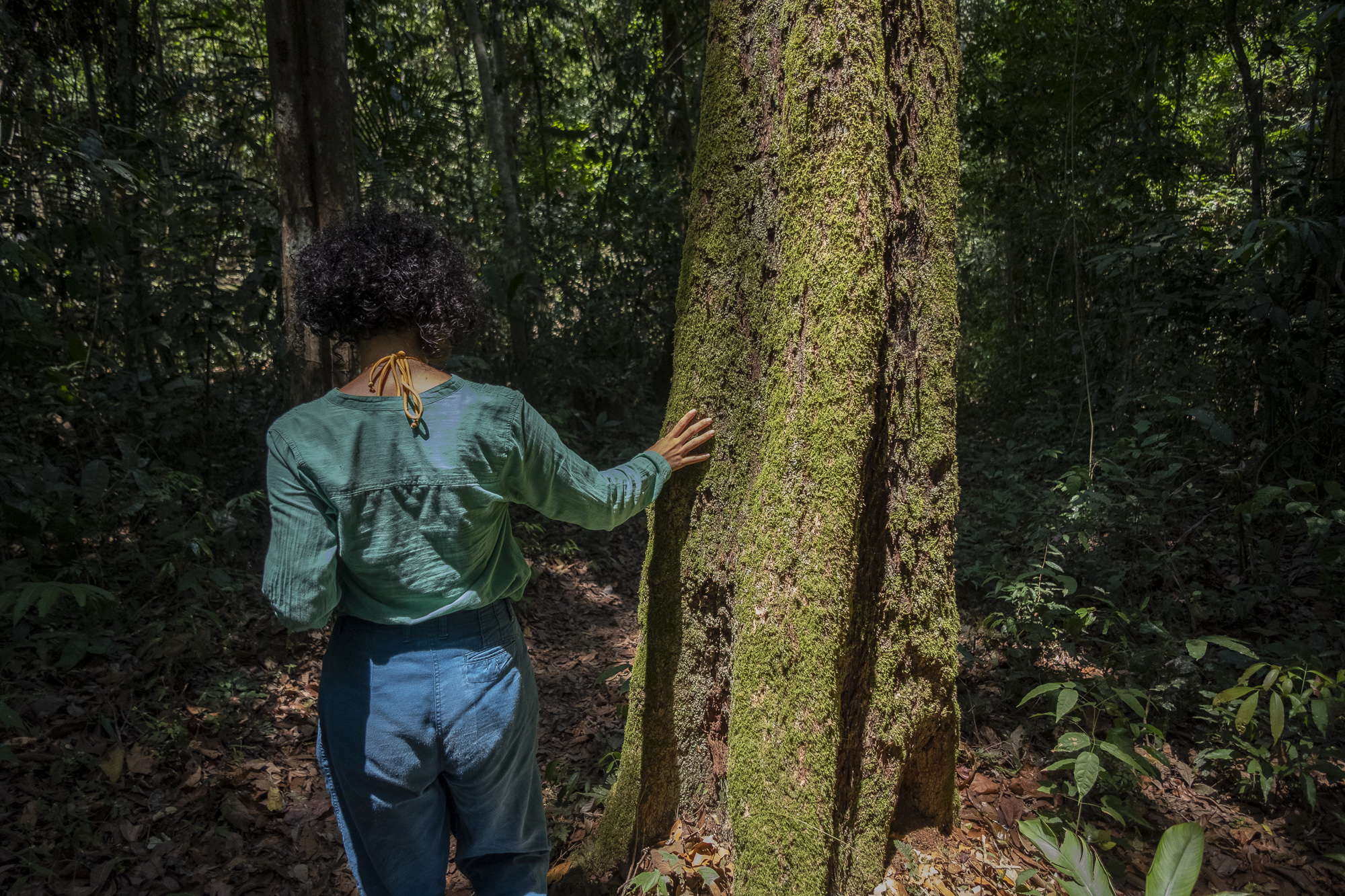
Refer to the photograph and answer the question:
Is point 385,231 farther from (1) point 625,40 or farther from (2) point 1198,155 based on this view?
(2) point 1198,155

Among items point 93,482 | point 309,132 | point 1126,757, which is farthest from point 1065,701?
point 93,482

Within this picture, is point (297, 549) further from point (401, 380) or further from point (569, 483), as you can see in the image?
point (569, 483)

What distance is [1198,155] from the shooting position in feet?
23.5

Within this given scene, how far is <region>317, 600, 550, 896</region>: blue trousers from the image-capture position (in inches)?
A: 66.9

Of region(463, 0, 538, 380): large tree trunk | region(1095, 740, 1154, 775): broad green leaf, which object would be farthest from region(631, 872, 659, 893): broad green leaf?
region(463, 0, 538, 380): large tree trunk

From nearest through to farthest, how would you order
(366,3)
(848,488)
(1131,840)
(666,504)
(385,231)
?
(385,231)
(848,488)
(666,504)
(1131,840)
(366,3)

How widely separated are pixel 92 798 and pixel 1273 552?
21.1ft

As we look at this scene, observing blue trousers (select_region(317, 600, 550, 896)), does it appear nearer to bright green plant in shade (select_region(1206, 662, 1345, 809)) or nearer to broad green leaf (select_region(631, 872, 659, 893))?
broad green leaf (select_region(631, 872, 659, 893))

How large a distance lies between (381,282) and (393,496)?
1.66 feet

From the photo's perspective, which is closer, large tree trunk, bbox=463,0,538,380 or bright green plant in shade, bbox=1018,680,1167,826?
bright green plant in shade, bbox=1018,680,1167,826

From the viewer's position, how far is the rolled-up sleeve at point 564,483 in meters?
1.75

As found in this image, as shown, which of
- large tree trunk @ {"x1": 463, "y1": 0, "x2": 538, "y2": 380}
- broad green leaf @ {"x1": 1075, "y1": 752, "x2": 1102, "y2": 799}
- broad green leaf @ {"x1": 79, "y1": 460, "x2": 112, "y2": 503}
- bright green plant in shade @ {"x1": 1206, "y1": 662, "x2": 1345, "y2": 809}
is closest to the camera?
broad green leaf @ {"x1": 1075, "y1": 752, "x2": 1102, "y2": 799}

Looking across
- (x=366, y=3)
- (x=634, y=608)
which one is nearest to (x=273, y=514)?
(x=634, y=608)

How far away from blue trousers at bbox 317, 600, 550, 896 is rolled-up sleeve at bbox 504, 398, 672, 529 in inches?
11.9
